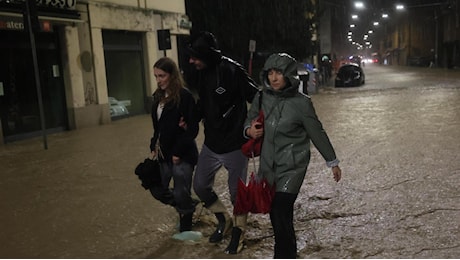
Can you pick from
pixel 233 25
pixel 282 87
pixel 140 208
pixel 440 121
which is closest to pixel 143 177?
pixel 140 208

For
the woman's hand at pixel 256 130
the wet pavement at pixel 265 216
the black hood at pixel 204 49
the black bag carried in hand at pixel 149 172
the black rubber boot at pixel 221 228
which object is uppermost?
the black hood at pixel 204 49

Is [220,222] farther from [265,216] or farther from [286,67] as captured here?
[286,67]

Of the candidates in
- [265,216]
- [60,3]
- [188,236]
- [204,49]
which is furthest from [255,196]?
[60,3]

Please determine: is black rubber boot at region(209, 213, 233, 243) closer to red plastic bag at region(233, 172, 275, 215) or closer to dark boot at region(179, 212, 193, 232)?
dark boot at region(179, 212, 193, 232)

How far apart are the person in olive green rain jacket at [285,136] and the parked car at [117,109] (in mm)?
12248

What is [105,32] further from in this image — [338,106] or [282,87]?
[282,87]

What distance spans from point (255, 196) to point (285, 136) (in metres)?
0.52

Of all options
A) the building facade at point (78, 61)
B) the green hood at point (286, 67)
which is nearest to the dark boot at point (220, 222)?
the green hood at point (286, 67)

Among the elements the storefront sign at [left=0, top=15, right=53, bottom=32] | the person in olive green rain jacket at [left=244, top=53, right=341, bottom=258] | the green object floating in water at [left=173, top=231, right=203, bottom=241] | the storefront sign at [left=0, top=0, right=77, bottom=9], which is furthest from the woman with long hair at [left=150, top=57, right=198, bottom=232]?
the storefront sign at [left=0, top=0, right=77, bottom=9]

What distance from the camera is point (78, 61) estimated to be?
13.4 metres

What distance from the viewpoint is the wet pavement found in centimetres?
407

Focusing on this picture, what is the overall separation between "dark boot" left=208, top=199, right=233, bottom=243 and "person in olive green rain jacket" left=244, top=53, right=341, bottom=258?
2.94ft

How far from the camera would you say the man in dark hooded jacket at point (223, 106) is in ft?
12.8

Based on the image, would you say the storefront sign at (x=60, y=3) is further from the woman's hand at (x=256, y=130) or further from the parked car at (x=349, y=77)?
the parked car at (x=349, y=77)
